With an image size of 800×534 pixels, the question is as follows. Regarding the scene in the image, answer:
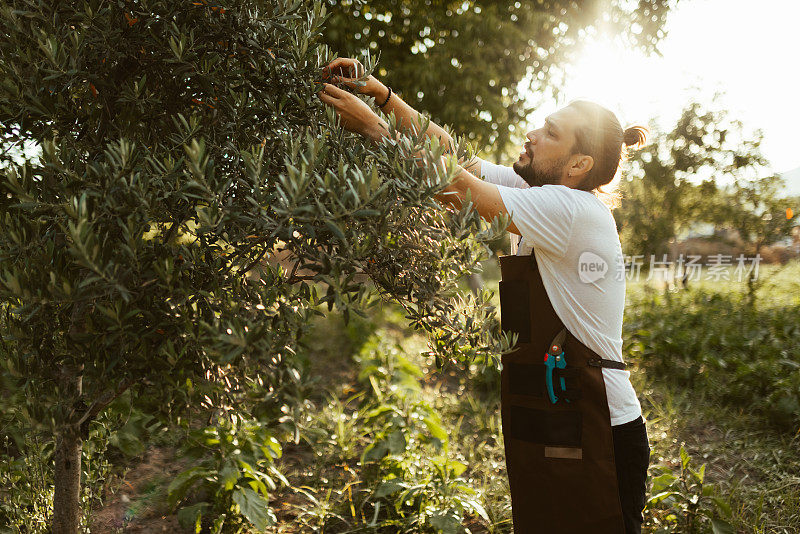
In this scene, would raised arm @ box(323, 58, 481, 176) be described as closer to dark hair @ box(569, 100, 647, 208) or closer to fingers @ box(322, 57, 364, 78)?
fingers @ box(322, 57, 364, 78)

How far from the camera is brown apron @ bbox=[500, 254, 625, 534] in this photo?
2209 millimetres

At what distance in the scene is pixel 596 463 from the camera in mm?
2205

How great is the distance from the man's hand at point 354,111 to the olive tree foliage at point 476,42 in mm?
3598

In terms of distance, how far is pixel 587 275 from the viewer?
2270 mm

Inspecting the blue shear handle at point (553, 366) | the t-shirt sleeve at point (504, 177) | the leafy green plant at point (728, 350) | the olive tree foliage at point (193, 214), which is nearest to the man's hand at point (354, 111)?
the olive tree foliage at point (193, 214)

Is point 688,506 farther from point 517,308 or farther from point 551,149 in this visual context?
point 551,149

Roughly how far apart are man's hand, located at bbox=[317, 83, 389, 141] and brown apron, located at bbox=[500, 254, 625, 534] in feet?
2.86

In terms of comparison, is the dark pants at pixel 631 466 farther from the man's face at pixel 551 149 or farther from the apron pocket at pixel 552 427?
the man's face at pixel 551 149

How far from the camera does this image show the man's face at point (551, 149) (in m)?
2.40

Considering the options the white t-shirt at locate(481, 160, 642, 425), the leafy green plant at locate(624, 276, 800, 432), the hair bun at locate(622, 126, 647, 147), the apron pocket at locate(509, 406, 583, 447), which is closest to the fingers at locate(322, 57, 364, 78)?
the white t-shirt at locate(481, 160, 642, 425)

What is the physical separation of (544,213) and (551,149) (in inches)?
17.4

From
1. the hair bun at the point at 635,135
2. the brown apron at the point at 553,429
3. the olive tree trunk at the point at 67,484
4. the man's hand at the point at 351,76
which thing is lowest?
the olive tree trunk at the point at 67,484

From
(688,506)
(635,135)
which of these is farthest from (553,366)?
(688,506)

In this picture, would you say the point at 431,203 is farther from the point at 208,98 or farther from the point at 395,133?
the point at 208,98
